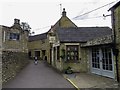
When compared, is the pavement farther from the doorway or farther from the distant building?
the distant building

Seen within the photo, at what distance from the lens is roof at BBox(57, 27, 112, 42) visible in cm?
Result: 1836

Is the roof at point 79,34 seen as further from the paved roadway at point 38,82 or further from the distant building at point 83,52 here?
the paved roadway at point 38,82

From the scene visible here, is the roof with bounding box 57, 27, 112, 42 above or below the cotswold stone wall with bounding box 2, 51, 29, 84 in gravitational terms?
above

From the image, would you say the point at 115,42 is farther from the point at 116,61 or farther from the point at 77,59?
the point at 77,59

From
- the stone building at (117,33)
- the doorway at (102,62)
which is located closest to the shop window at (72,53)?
the doorway at (102,62)

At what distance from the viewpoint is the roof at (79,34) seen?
18.4m

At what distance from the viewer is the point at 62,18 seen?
3519 cm

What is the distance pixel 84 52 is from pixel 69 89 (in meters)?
8.47

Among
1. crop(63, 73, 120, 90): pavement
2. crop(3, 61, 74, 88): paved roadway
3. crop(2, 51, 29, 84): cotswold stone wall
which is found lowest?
crop(3, 61, 74, 88): paved roadway

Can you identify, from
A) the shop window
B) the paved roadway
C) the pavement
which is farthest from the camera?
the shop window

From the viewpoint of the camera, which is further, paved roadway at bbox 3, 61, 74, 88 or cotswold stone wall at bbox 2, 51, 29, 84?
cotswold stone wall at bbox 2, 51, 29, 84

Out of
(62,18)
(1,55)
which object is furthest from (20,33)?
(1,55)

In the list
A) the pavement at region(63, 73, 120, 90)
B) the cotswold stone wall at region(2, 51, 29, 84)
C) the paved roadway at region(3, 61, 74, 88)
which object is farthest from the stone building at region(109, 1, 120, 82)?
the cotswold stone wall at region(2, 51, 29, 84)

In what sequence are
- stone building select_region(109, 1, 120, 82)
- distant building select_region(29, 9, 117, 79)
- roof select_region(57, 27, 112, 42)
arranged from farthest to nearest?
roof select_region(57, 27, 112, 42) → distant building select_region(29, 9, 117, 79) → stone building select_region(109, 1, 120, 82)
